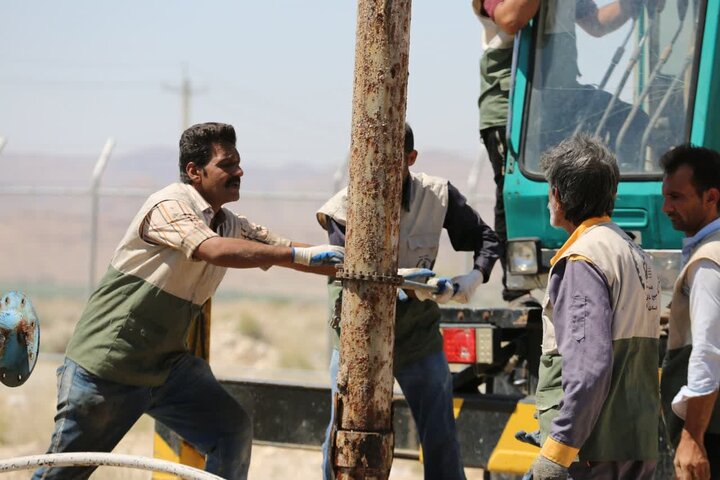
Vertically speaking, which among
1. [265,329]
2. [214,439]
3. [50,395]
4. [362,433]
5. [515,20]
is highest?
[515,20]

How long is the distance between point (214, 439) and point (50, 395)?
9155mm

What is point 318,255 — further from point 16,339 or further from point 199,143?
point 16,339

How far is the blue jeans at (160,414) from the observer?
16.1 feet

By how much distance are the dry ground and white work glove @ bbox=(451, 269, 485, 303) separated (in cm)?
273

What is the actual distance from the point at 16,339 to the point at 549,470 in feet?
7.66

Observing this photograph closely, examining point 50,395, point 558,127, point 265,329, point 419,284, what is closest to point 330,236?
point 419,284

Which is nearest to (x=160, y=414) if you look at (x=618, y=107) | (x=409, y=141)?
(x=409, y=141)

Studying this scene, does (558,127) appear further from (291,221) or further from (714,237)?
(291,221)

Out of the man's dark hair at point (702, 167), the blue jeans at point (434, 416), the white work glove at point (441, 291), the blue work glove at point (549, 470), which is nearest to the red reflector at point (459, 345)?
the blue jeans at point (434, 416)

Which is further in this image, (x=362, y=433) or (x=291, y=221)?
(x=291, y=221)

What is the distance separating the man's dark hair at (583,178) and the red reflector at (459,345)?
8.19ft

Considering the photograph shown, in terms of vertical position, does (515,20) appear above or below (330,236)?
above

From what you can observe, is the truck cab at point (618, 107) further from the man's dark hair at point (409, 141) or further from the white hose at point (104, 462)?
the white hose at point (104, 462)

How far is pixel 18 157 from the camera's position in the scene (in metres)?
64.9
